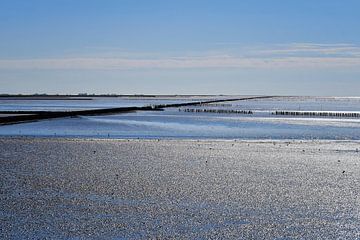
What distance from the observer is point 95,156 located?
25.3 m

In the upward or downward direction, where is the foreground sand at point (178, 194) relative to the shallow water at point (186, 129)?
downward

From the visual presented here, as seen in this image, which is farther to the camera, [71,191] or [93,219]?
[71,191]

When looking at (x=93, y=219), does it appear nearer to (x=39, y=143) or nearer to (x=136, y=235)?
(x=136, y=235)

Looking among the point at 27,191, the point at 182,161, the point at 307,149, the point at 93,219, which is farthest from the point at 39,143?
the point at 93,219

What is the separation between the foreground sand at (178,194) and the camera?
12547mm

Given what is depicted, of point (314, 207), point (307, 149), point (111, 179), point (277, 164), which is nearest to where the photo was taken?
point (314, 207)

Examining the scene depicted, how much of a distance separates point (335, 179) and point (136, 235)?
8945mm

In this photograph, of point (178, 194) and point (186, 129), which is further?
point (186, 129)

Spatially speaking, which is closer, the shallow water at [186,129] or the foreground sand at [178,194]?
the foreground sand at [178,194]

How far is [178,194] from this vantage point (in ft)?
53.5

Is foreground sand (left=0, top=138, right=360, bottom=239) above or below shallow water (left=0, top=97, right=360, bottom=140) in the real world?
below

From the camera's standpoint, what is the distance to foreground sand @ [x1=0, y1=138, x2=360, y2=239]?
12.5 m

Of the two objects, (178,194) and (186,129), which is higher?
(186,129)

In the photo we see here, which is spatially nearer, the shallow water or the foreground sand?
the foreground sand
